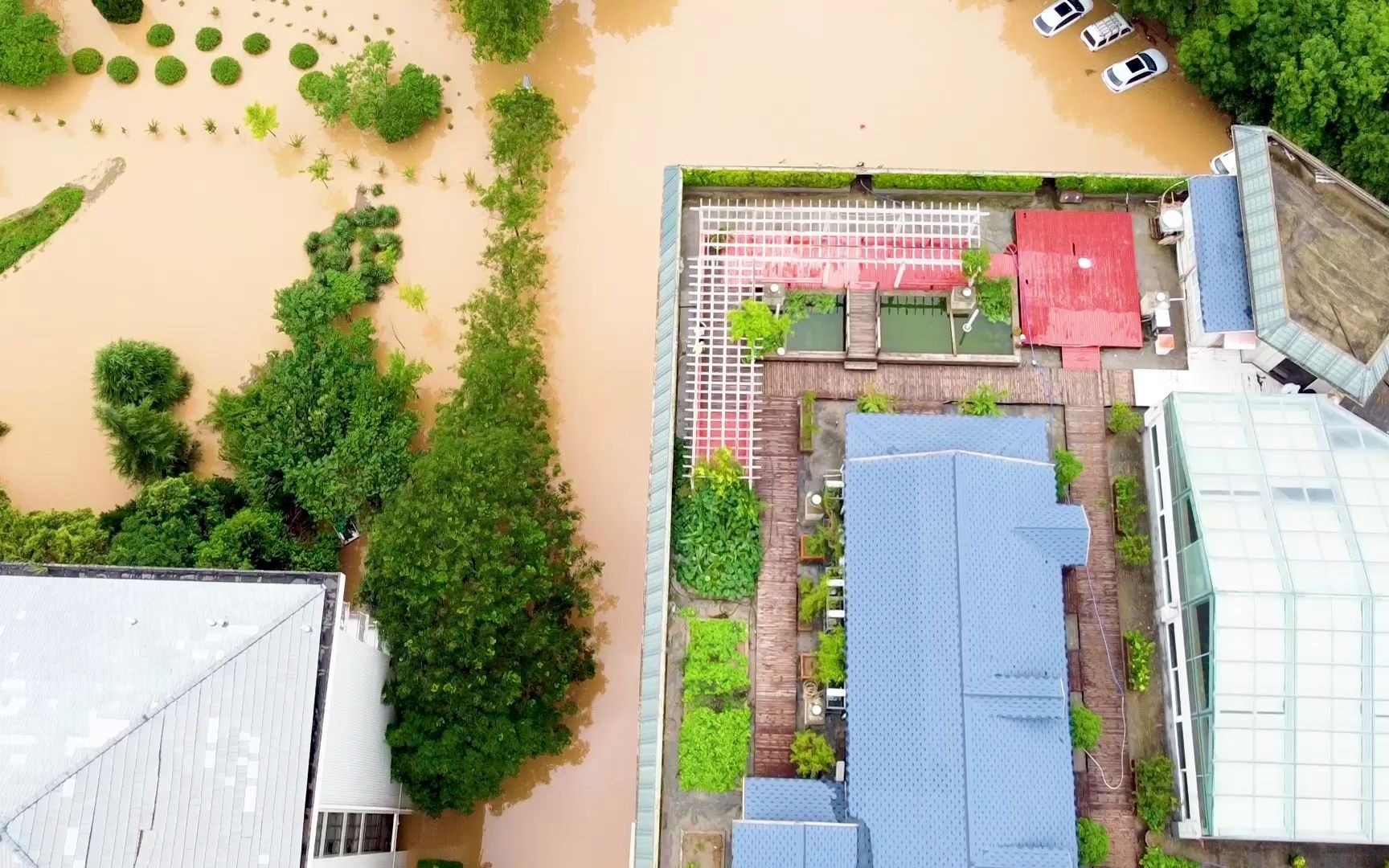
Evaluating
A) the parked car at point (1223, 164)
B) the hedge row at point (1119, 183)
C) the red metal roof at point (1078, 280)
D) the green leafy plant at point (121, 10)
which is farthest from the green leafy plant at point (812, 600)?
the green leafy plant at point (121, 10)

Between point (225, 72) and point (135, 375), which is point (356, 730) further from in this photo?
point (225, 72)

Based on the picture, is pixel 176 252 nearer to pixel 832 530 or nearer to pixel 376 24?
pixel 376 24

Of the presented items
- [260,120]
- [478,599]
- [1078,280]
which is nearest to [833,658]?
[478,599]

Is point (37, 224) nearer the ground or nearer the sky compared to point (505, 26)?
nearer the ground

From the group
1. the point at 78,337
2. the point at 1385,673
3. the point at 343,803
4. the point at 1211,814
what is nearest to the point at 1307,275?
the point at 1385,673

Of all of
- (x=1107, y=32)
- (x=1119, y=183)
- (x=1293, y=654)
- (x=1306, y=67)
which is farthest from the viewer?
(x=1107, y=32)

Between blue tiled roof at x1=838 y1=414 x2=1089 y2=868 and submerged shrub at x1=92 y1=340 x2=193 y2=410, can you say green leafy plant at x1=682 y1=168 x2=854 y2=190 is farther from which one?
submerged shrub at x1=92 y1=340 x2=193 y2=410
